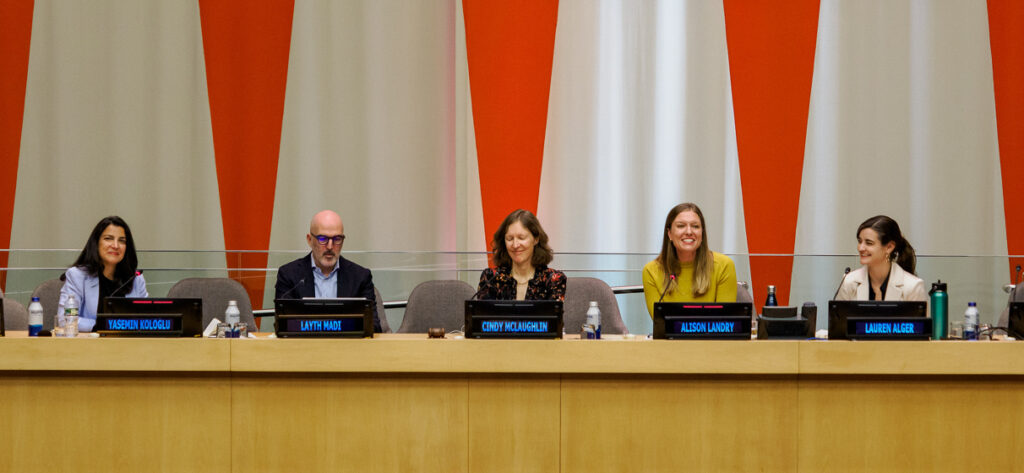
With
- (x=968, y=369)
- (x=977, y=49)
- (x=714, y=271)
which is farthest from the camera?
(x=977, y=49)

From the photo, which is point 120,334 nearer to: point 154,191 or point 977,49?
point 154,191

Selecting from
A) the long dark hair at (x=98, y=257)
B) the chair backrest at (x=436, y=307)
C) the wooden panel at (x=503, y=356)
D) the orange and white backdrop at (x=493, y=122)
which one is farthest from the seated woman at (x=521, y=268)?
the orange and white backdrop at (x=493, y=122)

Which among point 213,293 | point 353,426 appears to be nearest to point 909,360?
point 353,426

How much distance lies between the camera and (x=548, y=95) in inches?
206

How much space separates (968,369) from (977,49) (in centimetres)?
354

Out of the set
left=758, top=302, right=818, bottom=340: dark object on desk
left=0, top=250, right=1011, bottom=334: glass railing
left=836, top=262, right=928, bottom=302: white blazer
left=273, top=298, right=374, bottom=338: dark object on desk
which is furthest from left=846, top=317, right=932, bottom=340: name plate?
left=0, top=250, right=1011, bottom=334: glass railing

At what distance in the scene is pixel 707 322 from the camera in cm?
238

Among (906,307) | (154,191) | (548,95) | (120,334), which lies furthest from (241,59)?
(906,307)

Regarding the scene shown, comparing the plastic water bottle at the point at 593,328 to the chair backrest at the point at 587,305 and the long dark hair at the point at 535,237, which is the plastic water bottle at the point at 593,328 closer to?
the long dark hair at the point at 535,237

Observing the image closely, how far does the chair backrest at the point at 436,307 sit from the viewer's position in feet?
11.8

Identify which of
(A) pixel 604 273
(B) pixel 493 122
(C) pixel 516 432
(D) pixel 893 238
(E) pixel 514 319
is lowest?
(C) pixel 516 432

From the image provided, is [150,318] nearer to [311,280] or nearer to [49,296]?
[311,280]

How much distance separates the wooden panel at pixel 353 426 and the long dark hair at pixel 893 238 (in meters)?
1.62

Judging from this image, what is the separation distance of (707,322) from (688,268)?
2.76 ft
